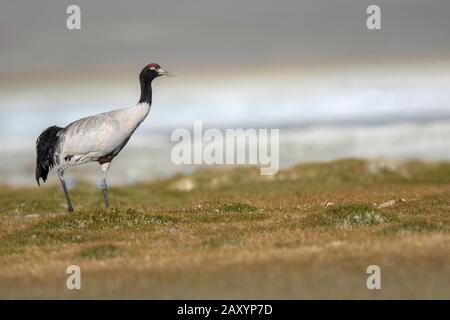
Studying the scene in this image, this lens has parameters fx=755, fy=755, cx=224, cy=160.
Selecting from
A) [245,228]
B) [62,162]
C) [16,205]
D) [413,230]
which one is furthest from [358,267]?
[16,205]

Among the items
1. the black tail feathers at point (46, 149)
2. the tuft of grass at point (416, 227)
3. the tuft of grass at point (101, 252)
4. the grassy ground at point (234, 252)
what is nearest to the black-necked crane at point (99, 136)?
the black tail feathers at point (46, 149)

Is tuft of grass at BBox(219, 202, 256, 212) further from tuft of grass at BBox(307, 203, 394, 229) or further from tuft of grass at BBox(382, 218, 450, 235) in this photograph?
tuft of grass at BBox(382, 218, 450, 235)

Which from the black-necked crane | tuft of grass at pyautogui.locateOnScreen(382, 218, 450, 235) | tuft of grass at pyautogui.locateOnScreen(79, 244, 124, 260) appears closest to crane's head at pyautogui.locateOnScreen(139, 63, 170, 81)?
the black-necked crane

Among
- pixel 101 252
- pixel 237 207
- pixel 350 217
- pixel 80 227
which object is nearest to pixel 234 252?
pixel 101 252

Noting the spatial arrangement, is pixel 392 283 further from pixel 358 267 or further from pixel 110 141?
pixel 110 141

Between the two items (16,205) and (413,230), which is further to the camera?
(16,205)

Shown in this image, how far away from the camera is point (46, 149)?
29766mm

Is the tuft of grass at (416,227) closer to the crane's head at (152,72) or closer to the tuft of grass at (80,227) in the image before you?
the tuft of grass at (80,227)

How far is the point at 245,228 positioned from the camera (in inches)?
880

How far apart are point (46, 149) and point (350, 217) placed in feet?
42.9

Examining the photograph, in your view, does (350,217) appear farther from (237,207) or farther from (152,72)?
(152,72)

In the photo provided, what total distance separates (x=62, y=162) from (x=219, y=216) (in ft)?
22.6

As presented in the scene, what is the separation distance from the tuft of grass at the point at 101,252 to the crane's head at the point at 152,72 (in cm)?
1085

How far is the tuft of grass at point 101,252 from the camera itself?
61.5ft
